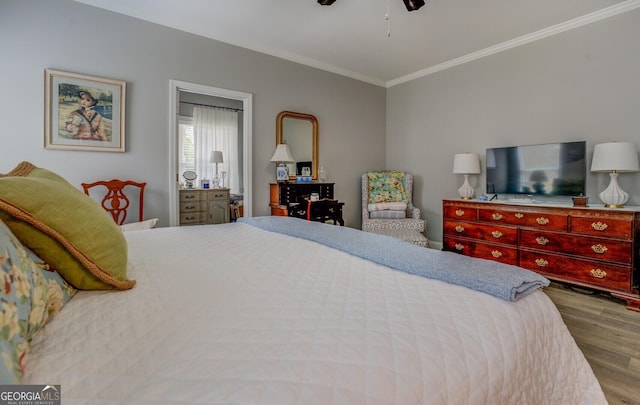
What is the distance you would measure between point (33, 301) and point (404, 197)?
4.30m

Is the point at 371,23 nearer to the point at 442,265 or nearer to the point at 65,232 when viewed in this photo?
the point at 442,265

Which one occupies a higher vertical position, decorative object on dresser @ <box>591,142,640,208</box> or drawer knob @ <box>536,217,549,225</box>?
decorative object on dresser @ <box>591,142,640,208</box>

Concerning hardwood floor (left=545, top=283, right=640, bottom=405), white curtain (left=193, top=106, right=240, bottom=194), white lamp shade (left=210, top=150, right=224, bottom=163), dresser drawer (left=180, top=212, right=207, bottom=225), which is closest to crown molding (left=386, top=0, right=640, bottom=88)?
hardwood floor (left=545, top=283, right=640, bottom=405)

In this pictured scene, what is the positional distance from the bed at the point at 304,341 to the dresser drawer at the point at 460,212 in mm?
2610

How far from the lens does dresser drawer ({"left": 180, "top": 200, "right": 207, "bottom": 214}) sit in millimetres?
4377

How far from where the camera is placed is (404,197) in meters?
4.52

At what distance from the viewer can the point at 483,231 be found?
3.42 m

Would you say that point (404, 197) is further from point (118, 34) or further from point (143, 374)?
point (143, 374)

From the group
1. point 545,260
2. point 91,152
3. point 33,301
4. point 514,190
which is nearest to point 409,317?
point 33,301

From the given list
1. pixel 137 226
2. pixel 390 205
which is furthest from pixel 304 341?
pixel 390 205

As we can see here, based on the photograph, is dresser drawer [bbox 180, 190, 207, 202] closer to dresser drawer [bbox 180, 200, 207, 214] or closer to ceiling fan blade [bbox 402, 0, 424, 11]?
dresser drawer [bbox 180, 200, 207, 214]

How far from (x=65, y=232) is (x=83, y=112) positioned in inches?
101

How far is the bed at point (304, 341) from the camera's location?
0.53m

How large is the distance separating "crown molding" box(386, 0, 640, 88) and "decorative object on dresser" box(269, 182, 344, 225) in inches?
90.8
